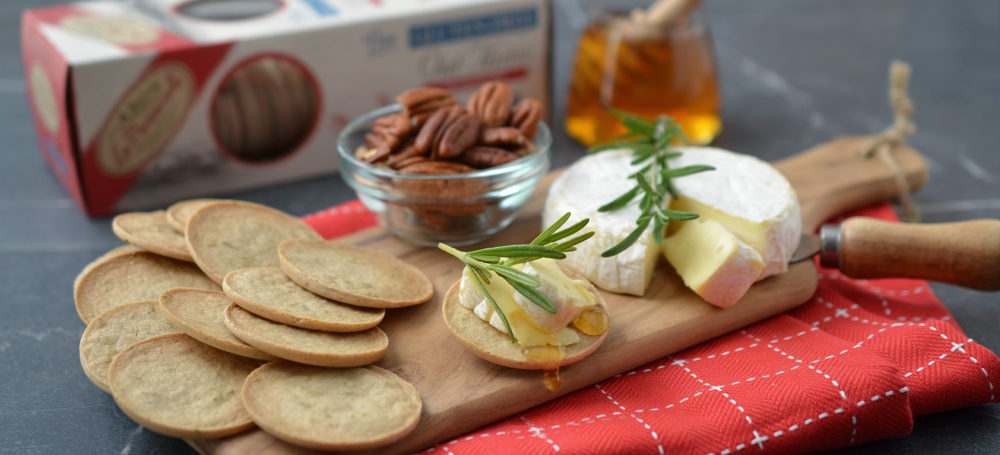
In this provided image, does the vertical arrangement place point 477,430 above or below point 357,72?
below

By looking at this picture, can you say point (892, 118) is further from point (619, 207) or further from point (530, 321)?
point (530, 321)

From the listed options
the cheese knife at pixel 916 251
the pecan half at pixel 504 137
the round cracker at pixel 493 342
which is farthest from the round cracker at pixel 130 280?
the cheese knife at pixel 916 251

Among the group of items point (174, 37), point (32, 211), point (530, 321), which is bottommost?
point (32, 211)

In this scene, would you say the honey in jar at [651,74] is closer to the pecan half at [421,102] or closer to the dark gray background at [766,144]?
the dark gray background at [766,144]

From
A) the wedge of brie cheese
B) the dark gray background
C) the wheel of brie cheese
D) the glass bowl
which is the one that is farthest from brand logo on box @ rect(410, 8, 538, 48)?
the wedge of brie cheese

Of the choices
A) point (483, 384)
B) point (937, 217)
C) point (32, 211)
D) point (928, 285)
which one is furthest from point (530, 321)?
point (32, 211)

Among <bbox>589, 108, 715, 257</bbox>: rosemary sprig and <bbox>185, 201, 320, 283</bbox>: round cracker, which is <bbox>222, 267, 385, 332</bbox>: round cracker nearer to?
<bbox>185, 201, 320, 283</bbox>: round cracker
